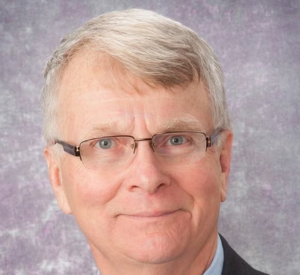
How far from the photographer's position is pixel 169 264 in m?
3.12

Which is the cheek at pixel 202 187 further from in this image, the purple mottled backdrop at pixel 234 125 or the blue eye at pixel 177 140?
the purple mottled backdrop at pixel 234 125

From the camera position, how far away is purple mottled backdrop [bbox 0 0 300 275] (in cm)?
504

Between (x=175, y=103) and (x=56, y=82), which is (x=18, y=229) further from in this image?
(x=175, y=103)

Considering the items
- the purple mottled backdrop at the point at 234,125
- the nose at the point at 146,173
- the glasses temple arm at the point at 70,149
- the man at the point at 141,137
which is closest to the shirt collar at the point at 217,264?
the man at the point at 141,137

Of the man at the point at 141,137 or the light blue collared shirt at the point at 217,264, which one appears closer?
the man at the point at 141,137

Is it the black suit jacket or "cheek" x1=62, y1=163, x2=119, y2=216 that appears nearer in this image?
"cheek" x1=62, y1=163, x2=119, y2=216

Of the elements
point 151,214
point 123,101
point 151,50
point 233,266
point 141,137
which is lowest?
point 233,266

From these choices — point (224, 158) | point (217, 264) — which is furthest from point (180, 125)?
point (217, 264)

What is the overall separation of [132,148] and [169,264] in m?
0.56

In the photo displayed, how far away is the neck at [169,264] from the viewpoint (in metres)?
3.10

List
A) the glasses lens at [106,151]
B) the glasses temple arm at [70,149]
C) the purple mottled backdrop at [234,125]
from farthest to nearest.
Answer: the purple mottled backdrop at [234,125], the glasses temple arm at [70,149], the glasses lens at [106,151]

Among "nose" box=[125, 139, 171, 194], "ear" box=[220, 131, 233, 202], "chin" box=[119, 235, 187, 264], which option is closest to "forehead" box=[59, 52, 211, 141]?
"nose" box=[125, 139, 171, 194]

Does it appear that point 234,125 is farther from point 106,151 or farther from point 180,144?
point 106,151

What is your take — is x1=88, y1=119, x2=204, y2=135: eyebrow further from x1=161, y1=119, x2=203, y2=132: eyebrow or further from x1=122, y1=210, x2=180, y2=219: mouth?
x1=122, y1=210, x2=180, y2=219: mouth
